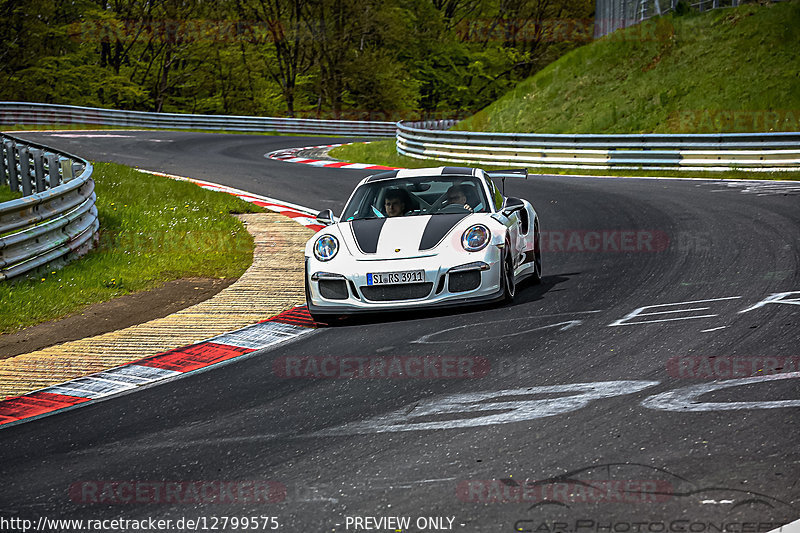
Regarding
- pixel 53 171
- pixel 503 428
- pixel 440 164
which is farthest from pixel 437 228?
pixel 440 164

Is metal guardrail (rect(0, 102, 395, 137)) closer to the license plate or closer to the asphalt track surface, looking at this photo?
the asphalt track surface

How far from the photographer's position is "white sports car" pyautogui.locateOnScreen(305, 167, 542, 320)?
8.03m

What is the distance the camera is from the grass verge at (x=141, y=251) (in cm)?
953

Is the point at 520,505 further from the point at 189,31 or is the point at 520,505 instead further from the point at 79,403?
the point at 189,31

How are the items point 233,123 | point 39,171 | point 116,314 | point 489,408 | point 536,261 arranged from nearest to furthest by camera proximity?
point 489,408 → point 116,314 → point 536,261 → point 39,171 → point 233,123

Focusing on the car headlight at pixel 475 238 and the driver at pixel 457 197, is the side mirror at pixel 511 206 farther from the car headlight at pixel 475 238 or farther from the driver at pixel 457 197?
the car headlight at pixel 475 238

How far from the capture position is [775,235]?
11.6 meters

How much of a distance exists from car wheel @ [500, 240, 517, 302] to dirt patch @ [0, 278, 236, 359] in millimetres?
3184

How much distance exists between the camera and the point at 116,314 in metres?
9.20

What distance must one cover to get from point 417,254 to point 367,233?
2.21 feet

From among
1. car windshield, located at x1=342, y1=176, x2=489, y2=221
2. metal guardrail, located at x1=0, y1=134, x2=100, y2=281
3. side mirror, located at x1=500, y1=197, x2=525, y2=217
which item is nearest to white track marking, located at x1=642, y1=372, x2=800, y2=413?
side mirror, located at x1=500, y1=197, x2=525, y2=217

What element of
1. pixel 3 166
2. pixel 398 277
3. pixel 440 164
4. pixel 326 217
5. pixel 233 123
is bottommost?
pixel 398 277

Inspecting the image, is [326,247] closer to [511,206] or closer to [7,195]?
[511,206]

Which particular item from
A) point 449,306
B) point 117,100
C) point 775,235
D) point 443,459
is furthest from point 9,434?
point 117,100
